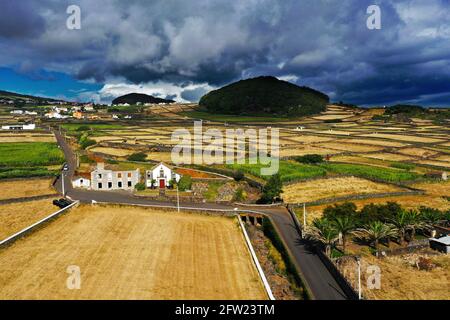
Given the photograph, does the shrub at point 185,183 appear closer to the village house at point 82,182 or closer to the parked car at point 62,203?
the village house at point 82,182

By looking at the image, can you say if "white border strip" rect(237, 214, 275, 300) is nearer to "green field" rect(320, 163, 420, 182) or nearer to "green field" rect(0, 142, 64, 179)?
"green field" rect(320, 163, 420, 182)

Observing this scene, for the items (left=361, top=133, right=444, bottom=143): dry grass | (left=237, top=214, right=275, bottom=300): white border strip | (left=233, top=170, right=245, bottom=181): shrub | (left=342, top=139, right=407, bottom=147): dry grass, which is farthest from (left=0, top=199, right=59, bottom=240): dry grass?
(left=361, top=133, right=444, bottom=143): dry grass

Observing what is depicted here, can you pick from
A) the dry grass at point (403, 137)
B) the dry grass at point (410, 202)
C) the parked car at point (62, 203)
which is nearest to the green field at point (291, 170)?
the dry grass at point (410, 202)

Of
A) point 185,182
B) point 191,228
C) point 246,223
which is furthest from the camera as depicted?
point 185,182

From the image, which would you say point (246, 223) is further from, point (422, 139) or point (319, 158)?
point (422, 139)

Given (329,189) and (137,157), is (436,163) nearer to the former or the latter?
(329,189)

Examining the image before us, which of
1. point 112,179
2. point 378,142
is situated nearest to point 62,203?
point 112,179

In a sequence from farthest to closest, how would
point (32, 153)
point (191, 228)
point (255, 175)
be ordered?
point (32, 153) → point (255, 175) → point (191, 228)

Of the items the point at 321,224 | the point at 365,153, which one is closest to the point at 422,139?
the point at 365,153
